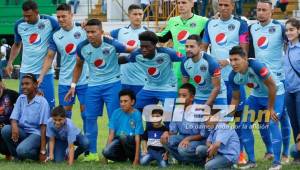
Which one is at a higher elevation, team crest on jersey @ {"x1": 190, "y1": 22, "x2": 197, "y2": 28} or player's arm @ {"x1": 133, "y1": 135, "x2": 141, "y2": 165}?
team crest on jersey @ {"x1": 190, "y1": 22, "x2": 197, "y2": 28}

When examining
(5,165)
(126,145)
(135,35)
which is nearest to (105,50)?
(135,35)

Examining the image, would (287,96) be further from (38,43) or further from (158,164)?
(38,43)

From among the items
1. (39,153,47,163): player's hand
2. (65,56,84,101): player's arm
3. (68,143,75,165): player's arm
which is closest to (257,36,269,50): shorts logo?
(65,56,84,101): player's arm

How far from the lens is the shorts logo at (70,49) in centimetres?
1162

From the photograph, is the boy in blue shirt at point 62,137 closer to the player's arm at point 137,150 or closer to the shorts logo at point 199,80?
the player's arm at point 137,150

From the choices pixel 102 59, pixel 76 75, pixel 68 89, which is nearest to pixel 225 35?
pixel 102 59

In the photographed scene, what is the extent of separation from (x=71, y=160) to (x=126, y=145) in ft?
2.50

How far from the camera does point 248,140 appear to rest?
1032 cm

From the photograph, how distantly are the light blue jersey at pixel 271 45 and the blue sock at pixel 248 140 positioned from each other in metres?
0.83

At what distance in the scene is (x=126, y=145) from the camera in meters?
10.5

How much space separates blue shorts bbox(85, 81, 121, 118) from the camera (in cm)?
1102

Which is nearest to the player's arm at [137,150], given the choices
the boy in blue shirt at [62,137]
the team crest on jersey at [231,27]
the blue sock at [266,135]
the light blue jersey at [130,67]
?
the boy in blue shirt at [62,137]

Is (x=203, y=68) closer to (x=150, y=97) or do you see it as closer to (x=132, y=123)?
(x=150, y=97)

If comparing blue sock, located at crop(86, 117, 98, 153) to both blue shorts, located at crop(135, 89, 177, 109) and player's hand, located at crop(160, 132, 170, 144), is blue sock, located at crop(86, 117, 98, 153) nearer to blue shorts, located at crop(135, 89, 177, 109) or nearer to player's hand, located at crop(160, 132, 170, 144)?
blue shorts, located at crop(135, 89, 177, 109)
